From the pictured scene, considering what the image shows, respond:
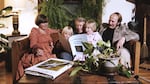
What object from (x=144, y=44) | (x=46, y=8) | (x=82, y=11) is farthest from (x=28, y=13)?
(x=144, y=44)

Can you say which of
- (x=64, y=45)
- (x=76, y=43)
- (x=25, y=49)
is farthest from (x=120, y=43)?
(x=25, y=49)

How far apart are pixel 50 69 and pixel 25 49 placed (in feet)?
2.84

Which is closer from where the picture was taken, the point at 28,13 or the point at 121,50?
the point at 121,50

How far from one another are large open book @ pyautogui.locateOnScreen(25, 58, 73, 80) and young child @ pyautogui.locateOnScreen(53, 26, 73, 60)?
0.65 meters

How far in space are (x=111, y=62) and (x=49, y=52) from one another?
1080 mm

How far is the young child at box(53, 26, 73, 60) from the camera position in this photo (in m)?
3.04

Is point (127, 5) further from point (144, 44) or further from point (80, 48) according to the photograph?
point (80, 48)

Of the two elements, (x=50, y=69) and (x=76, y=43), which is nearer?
(x=50, y=69)

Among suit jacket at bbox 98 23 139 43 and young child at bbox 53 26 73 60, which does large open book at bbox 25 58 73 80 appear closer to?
young child at bbox 53 26 73 60

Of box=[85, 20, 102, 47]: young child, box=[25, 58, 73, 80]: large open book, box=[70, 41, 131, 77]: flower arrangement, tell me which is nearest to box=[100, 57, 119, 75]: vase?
box=[70, 41, 131, 77]: flower arrangement

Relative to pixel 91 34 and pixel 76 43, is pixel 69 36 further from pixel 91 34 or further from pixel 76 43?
pixel 91 34

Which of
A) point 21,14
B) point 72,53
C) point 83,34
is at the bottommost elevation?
point 72,53

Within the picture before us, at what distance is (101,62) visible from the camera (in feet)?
7.06

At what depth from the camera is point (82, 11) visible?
12.5ft
